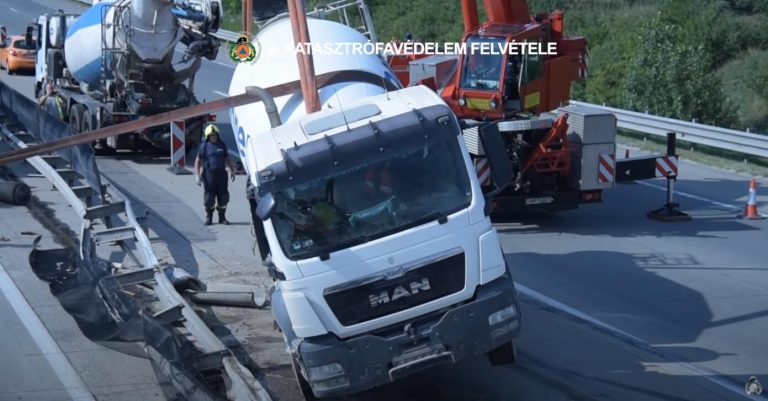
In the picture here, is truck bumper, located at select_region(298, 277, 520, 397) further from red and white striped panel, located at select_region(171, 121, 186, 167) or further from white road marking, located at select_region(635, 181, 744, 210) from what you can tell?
red and white striped panel, located at select_region(171, 121, 186, 167)

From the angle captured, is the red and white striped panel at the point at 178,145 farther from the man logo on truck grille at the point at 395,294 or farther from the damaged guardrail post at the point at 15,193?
the man logo on truck grille at the point at 395,294

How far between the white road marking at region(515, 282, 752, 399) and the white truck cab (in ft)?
7.88

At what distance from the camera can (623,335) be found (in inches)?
463

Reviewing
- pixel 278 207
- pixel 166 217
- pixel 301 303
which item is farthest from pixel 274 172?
pixel 166 217

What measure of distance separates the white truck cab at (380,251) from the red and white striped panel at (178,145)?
40.7ft

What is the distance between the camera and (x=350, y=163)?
909 centimetres

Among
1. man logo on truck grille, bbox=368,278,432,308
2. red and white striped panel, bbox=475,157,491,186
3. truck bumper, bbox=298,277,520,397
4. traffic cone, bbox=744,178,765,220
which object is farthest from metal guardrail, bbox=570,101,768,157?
man logo on truck grille, bbox=368,278,432,308

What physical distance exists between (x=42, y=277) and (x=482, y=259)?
5638mm

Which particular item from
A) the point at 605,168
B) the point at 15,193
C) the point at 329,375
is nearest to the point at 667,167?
the point at 605,168

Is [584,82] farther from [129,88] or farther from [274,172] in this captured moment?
[274,172]

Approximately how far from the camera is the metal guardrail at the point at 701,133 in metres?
22.2

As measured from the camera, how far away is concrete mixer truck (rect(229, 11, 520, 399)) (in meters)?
8.88

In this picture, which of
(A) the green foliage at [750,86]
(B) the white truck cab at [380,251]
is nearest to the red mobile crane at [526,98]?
(B) the white truck cab at [380,251]

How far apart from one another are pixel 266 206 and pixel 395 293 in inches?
50.1
